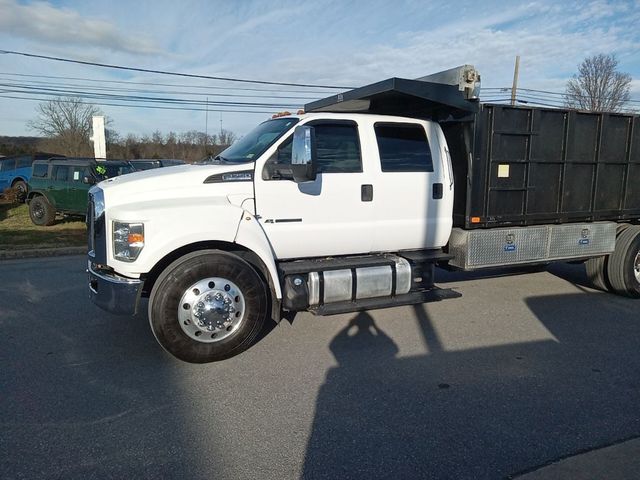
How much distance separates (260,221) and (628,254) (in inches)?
207

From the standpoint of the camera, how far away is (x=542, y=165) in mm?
6219

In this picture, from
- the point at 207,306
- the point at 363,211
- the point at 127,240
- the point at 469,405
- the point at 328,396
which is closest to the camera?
the point at 469,405

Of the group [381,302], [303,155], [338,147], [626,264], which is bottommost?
[381,302]

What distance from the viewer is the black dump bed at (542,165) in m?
5.87

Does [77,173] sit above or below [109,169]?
below

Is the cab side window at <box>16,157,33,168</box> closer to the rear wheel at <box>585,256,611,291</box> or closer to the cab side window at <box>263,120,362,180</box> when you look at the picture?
the cab side window at <box>263,120,362,180</box>

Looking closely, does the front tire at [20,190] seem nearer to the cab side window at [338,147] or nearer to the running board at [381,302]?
the cab side window at [338,147]

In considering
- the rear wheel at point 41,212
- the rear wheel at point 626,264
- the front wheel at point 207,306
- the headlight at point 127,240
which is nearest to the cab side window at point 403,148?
the front wheel at point 207,306

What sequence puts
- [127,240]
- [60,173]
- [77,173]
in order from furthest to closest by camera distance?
[60,173] → [77,173] → [127,240]

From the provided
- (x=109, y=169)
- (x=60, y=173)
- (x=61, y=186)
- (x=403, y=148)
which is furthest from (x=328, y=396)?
(x=60, y=173)

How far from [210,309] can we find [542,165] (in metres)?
4.40

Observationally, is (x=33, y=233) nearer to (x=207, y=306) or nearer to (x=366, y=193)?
(x=207, y=306)

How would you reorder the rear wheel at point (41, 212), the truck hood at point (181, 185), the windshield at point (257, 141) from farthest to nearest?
the rear wheel at point (41, 212), the windshield at point (257, 141), the truck hood at point (181, 185)

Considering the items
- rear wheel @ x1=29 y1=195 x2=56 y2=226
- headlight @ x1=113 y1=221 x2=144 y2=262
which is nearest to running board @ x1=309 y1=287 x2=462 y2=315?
headlight @ x1=113 y1=221 x2=144 y2=262
